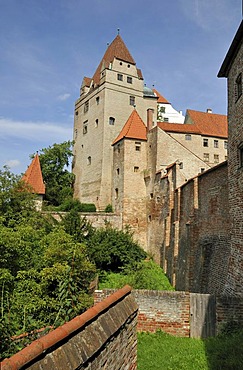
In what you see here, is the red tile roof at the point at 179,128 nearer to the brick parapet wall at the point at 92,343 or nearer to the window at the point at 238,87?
the window at the point at 238,87

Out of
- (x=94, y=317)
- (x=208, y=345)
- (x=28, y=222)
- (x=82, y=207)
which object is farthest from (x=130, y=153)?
(x=94, y=317)

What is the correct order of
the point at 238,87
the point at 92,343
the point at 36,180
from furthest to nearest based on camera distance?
the point at 36,180 → the point at 238,87 → the point at 92,343

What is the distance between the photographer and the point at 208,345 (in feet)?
30.3

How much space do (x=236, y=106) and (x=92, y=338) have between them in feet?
36.5

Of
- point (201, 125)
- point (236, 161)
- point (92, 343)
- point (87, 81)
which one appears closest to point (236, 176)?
point (236, 161)

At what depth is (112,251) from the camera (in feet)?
90.0

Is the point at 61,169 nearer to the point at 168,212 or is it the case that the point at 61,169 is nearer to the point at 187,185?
→ the point at 168,212

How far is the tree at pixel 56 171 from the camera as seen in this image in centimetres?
4431

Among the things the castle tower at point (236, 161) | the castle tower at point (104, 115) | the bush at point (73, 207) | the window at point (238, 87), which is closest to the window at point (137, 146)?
the castle tower at point (104, 115)

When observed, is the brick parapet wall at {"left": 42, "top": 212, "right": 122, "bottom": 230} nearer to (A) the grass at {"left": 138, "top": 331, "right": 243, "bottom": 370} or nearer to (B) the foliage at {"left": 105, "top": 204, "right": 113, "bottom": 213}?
(B) the foliage at {"left": 105, "top": 204, "right": 113, "bottom": 213}

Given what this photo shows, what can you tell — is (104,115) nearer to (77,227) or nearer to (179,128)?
(179,128)

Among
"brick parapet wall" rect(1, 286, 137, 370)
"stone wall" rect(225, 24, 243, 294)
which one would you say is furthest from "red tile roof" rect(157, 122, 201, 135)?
"brick parapet wall" rect(1, 286, 137, 370)

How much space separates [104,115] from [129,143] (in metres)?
6.93

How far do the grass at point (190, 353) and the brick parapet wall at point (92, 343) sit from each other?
2.73m
